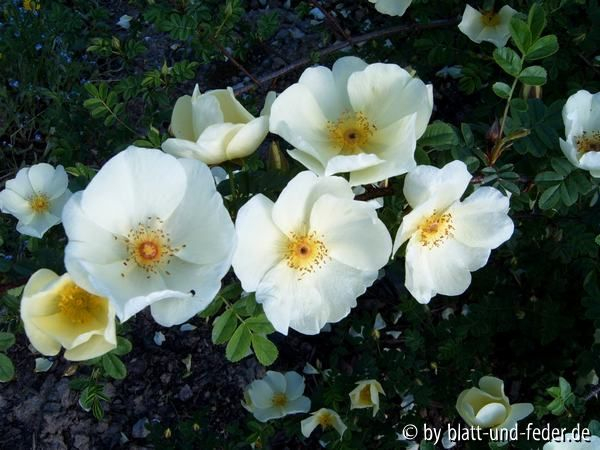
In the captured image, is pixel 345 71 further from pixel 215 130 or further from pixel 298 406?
pixel 298 406

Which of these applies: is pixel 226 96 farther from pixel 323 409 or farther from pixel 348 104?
pixel 323 409

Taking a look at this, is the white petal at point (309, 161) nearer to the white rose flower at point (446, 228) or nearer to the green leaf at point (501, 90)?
the white rose flower at point (446, 228)

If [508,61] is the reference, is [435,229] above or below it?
below

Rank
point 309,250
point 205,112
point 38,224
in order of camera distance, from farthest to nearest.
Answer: point 38,224, point 309,250, point 205,112

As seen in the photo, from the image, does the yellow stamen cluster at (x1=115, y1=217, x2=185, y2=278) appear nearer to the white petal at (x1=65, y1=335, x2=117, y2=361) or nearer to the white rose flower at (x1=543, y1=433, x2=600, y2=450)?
the white petal at (x1=65, y1=335, x2=117, y2=361)

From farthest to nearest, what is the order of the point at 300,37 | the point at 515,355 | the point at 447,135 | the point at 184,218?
the point at 300,37 → the point at 515,355 → the point at 447,135 → the point at 184,218

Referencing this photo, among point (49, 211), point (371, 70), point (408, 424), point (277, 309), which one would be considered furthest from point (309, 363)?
point (371, 70)

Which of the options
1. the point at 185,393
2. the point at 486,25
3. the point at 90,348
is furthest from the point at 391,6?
the point at 185,393

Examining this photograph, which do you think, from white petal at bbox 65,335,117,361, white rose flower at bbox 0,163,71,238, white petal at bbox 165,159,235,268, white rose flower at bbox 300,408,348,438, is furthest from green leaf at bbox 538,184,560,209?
white rose flower at bbox 0,163,71,238
